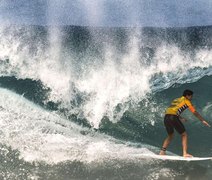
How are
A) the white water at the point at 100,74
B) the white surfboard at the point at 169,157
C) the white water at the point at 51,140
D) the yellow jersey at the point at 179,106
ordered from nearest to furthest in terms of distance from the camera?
1. the white surfboard at the point at 169,157
2. the yellow jersey at the point at 179,106
3. the white water at the point at 51,140
4. the white water at the point at 100,74

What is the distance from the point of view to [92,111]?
1145 centimetres

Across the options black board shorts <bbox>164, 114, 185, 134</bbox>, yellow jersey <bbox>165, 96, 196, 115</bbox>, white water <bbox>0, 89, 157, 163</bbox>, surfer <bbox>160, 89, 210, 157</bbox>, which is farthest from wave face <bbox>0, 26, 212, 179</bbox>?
yellow jersey <bbox>165, 96, 196, 115</bbox>

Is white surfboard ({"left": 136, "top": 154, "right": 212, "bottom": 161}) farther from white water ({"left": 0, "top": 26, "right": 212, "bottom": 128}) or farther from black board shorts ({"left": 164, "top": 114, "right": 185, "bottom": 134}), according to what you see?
white water ({"left": 0, "top": 26, "right": 212, "bottom": 128})

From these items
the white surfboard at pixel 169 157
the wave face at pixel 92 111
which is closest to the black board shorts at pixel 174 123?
the white surfboard at pixel 169 157

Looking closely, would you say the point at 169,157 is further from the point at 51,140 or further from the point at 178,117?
the point at 51,140

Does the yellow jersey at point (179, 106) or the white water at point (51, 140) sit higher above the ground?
the yellow jersey at point (179, 106)

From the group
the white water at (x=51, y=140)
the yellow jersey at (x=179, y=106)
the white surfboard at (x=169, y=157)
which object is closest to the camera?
the white surfboard at (x=169, y=157)

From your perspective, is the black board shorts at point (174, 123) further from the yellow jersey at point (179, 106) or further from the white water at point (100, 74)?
the white water at point (100, 74)

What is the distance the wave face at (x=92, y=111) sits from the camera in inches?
343

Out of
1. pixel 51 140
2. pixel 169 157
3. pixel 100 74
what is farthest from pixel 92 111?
pixel 169 157

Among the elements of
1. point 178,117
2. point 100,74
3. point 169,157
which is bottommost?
point 169,157

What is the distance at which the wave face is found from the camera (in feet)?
28.6

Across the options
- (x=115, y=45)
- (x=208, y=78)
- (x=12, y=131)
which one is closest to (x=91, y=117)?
(x=12, y=131)

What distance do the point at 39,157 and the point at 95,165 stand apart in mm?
1190
